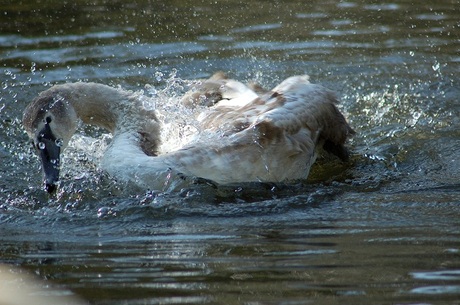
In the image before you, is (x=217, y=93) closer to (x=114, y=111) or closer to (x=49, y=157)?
(x=114, y=111)

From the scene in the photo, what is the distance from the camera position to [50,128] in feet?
23.2

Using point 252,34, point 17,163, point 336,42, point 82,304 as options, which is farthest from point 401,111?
point 82,304

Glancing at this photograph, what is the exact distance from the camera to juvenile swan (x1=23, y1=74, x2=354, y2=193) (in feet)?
21.5

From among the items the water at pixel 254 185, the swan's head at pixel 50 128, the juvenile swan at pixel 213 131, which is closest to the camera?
the water at pixel 254 185

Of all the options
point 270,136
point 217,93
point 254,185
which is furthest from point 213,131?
point 217,93

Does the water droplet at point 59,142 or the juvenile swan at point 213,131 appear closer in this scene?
the juvenile swan at point 213,131

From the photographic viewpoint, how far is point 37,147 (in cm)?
696

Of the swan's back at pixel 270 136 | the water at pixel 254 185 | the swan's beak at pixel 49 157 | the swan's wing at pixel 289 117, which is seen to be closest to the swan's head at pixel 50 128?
the swan's beak at pixel 49 157

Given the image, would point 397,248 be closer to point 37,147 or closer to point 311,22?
point 37,147

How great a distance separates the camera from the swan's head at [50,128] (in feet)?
22.5

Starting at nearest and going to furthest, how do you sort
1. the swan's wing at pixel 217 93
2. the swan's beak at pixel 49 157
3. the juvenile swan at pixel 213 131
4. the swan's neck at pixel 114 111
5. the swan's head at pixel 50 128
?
the juvenile swan at pixel 213 131 < the swan's beak at pixel 49 157 < the swan's head at pixel 50 128 < the swan's neck at pixel 114 111 < the swan's wing at pixel 217 93

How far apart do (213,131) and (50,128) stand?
4.15ft

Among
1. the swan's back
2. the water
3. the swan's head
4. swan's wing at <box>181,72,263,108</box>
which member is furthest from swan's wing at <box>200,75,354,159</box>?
the swan's head

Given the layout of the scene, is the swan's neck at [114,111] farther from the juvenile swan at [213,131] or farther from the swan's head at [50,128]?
the swan's head at [50,128]
